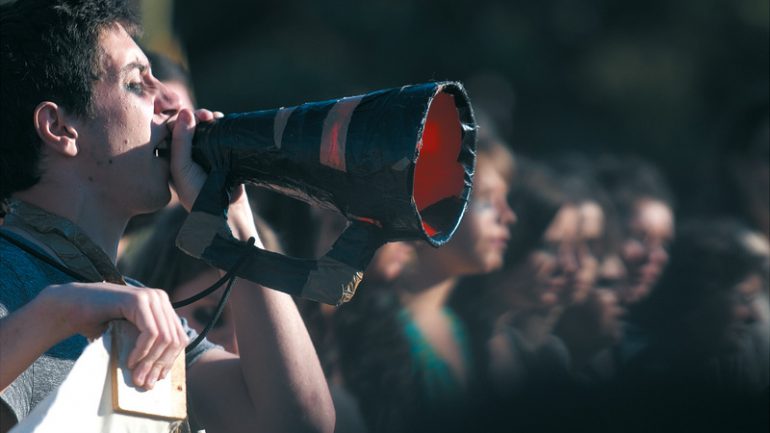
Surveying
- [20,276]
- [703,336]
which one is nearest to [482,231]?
[703,336]

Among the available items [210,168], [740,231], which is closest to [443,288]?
[740,231]

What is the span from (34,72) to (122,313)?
61 cm

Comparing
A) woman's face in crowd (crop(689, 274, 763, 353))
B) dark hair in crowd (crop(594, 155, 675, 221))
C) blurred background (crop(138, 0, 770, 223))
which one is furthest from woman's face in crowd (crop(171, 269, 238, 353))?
dark hair in crowd (crop(594, 155, 675, 221))

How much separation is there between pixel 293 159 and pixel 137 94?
1.08 ft

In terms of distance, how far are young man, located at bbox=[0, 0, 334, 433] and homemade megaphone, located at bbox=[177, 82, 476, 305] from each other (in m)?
0.11

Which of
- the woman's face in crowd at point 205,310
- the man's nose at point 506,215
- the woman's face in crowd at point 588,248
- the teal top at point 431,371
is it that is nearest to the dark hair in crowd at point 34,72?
the woman's face in crowd at point 205,310

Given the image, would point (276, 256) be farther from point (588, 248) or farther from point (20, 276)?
point (588, 248)

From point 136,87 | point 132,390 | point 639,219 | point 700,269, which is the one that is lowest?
point 700,269

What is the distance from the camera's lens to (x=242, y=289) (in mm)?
2139

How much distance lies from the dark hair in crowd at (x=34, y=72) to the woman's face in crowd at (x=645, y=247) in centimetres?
352

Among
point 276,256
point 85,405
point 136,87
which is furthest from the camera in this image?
point 136,87

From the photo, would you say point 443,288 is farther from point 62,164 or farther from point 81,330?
point 81,330

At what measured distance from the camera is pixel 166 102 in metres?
2.01

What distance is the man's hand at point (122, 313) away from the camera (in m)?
1.45
